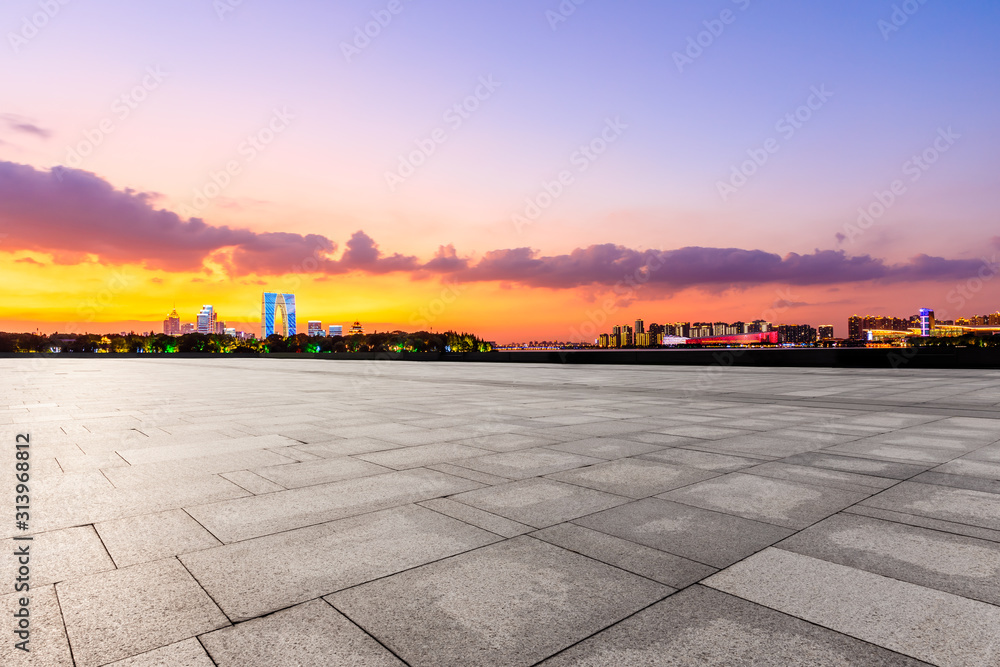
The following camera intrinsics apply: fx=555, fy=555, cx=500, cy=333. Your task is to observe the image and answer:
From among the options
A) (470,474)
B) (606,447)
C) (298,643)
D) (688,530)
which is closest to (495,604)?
(298,643)

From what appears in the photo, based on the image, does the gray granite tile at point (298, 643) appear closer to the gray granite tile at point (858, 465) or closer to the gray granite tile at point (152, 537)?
the gray granite tile at point (152, 537)

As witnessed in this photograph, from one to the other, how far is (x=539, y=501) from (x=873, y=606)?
2.79 meters

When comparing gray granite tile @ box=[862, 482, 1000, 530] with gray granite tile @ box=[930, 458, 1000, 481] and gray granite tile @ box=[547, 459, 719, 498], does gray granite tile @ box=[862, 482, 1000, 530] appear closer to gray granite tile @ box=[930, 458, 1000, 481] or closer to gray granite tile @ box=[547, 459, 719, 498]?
gray granite tile @ box=[930, 458, 1000, 481]

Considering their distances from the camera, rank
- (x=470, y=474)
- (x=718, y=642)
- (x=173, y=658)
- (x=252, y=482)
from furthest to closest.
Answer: (x=470, y=474), (x=252, y=482), (x=718, y=642), (x=173, y=658)

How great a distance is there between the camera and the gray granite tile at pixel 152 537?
13.6 ft

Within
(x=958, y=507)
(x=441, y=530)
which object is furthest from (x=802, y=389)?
(x=441, y=530)

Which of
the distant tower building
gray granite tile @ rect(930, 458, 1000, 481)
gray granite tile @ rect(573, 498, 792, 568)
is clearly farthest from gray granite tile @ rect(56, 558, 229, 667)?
the distant tower building

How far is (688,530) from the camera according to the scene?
455 centimetres

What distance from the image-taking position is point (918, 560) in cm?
390

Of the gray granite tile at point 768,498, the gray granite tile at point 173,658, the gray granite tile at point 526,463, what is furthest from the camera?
the gray granite tile at point 526,463

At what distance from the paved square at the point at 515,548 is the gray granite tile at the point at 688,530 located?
3 centimetres

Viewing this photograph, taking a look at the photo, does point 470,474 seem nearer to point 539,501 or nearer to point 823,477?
point 539,501

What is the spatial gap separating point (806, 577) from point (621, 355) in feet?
113

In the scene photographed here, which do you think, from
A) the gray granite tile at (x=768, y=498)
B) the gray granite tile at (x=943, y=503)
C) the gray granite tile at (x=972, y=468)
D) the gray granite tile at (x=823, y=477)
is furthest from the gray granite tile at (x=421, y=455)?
the gray granite tile at (x=972, y=468)
